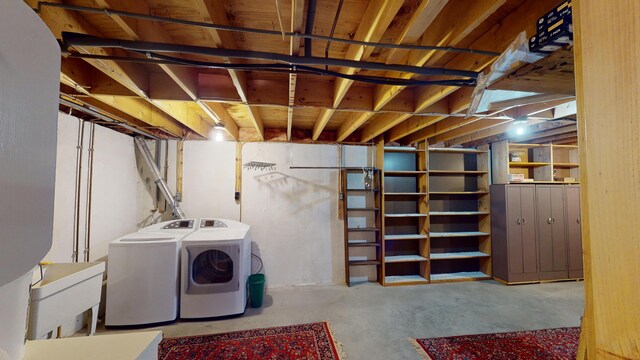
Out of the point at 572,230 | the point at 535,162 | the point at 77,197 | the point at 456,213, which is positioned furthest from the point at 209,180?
the point at 572,230

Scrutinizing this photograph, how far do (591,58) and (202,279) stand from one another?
3305 millimetres

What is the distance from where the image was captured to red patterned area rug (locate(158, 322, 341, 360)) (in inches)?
83.7

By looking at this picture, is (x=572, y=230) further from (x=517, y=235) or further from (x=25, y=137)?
(x=25, y=137)

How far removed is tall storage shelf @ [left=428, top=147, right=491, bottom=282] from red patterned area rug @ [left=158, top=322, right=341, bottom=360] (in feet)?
8.10

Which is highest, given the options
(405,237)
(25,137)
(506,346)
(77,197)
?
(25,137)

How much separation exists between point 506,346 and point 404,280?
155 centimetres

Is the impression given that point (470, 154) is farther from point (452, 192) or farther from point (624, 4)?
point (624, 4)

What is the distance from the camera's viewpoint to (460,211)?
4.21m

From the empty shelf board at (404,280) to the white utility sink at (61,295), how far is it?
3.33 metres

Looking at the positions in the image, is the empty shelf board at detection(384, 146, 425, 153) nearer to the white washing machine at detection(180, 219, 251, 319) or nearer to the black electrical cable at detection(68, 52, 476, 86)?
the black electrical cable at detection(68, 52, 476, 86)

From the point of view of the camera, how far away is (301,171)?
12.6 feet

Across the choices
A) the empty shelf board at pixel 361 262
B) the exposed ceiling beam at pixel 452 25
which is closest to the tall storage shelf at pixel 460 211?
the empty shelf board at pixel 361 262

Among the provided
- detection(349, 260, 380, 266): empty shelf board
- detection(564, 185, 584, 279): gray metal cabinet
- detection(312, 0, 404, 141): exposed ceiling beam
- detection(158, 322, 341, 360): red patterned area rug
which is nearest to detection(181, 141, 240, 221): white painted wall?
detection(158, 322, 341, 360): red patterned area rug

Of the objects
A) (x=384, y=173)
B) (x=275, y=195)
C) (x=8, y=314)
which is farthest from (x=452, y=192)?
(x=8, y=314)
